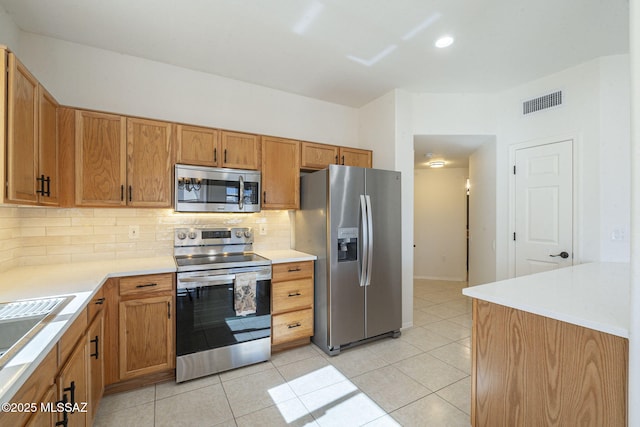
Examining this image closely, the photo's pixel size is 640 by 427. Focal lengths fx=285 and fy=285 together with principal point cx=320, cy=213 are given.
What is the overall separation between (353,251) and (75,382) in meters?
2.17

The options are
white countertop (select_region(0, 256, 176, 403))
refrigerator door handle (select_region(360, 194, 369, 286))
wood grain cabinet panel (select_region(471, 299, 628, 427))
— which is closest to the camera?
white countertop (select_region(0, 256, 176, 403))

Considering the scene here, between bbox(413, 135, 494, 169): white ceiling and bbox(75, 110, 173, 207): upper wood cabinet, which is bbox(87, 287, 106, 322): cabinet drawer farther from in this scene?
bbox(413, 135, 494, 169): white ceiling

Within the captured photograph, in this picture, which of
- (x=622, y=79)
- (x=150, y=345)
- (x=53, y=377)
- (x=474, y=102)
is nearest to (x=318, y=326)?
(x=150, y=345)

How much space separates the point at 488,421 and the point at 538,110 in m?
3.17

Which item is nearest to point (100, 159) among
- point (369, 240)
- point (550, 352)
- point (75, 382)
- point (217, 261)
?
point (217, 261)

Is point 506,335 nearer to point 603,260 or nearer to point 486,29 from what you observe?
point 603,260

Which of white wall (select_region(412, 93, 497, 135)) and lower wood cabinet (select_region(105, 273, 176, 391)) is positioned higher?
white wall (select_region(412, 93, 497, 135))

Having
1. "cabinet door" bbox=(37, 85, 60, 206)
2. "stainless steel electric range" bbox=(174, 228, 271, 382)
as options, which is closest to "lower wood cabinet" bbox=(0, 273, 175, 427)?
"stainless steel electric range" bbox=(174, 228, 271, 382)

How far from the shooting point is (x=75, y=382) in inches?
54.1

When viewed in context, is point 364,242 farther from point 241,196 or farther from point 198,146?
point 198,146

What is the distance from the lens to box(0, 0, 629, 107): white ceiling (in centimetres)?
206

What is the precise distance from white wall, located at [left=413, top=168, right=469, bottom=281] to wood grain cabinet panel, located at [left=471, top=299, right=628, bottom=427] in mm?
4522

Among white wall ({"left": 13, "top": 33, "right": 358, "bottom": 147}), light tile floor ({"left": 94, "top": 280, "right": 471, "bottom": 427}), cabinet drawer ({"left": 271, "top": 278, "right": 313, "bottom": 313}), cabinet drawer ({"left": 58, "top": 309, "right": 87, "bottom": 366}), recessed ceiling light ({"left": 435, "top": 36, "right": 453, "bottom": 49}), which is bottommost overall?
light tile floor ({"left": 94, "top": 280, "right": 471, "bottom": 427})

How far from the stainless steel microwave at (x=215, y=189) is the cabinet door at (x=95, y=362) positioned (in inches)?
41.2
